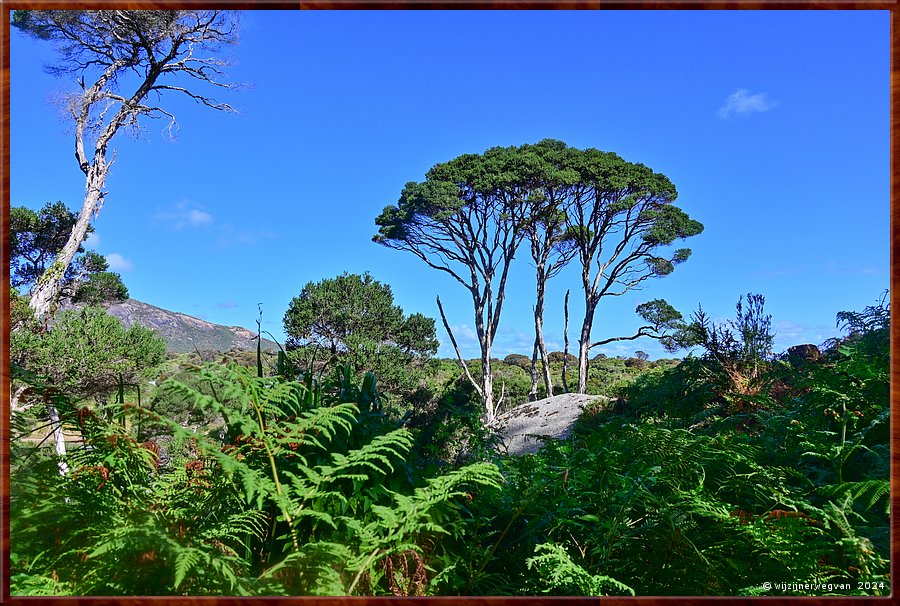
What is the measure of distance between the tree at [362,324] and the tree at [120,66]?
6143 millimetres

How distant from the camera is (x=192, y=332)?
6039 millimetres

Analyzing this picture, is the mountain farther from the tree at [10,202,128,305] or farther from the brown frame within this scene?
the tree at [10,202,128,305]

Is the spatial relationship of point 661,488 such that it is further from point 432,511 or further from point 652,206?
point 652,206

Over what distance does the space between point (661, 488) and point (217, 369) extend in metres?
1.03

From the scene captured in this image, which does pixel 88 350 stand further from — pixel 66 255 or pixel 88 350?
pixel 66 255

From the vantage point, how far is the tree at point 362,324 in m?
14.3

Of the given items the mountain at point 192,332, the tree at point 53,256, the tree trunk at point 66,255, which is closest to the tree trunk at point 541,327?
the mountain at point 192,332

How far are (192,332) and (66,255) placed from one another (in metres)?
3.77

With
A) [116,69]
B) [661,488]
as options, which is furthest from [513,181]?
[661,488]

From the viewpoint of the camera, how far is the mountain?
347 cm

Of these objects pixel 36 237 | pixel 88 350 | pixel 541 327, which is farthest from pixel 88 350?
pixel 541 327

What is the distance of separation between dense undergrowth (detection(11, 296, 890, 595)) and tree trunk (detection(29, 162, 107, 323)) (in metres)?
8.11

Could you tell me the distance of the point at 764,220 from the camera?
291 centimetres

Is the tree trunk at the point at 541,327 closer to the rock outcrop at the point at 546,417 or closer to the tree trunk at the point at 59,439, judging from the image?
the rock outcrop at the point at 546,417
